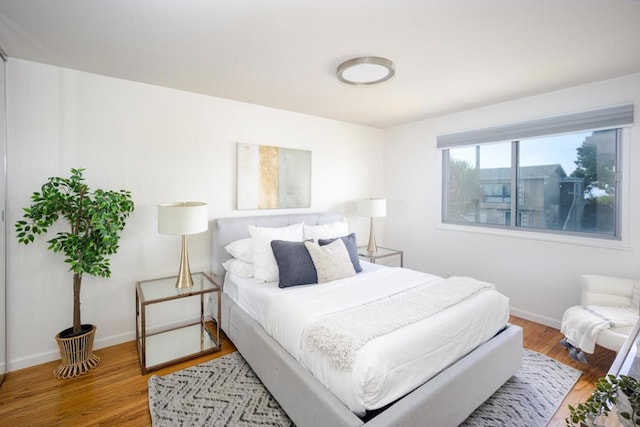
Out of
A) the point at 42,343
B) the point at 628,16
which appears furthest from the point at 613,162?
the point at 42,343

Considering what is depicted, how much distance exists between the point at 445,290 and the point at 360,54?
1864 mm

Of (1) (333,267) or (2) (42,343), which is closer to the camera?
(2) (42,343)

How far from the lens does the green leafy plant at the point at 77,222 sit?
2.13 metres

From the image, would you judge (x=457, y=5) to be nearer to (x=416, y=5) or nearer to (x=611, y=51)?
(x=416, y=5)

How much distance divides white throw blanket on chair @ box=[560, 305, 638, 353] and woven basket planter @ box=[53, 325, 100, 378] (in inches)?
152

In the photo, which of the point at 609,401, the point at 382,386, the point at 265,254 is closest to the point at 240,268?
the point at 265,254

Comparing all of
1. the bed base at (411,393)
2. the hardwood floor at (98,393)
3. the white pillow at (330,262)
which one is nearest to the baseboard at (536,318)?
the hardwood floor at (98,393)

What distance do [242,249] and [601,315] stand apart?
10.1 feet

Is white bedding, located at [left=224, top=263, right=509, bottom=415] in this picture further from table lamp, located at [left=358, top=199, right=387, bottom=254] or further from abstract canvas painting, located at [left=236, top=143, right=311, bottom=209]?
table lamp, located at [left=358, top=199, right=387, bottom=254]

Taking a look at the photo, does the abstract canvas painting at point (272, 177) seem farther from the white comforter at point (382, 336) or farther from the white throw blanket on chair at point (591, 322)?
the white throw blanket on chair at point (591, 322)

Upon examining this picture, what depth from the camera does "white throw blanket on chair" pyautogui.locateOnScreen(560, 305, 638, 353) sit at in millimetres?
2211

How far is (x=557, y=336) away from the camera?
2.89m

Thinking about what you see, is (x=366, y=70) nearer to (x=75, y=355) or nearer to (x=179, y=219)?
(x=179, y=219)

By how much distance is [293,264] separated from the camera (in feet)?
8.28
